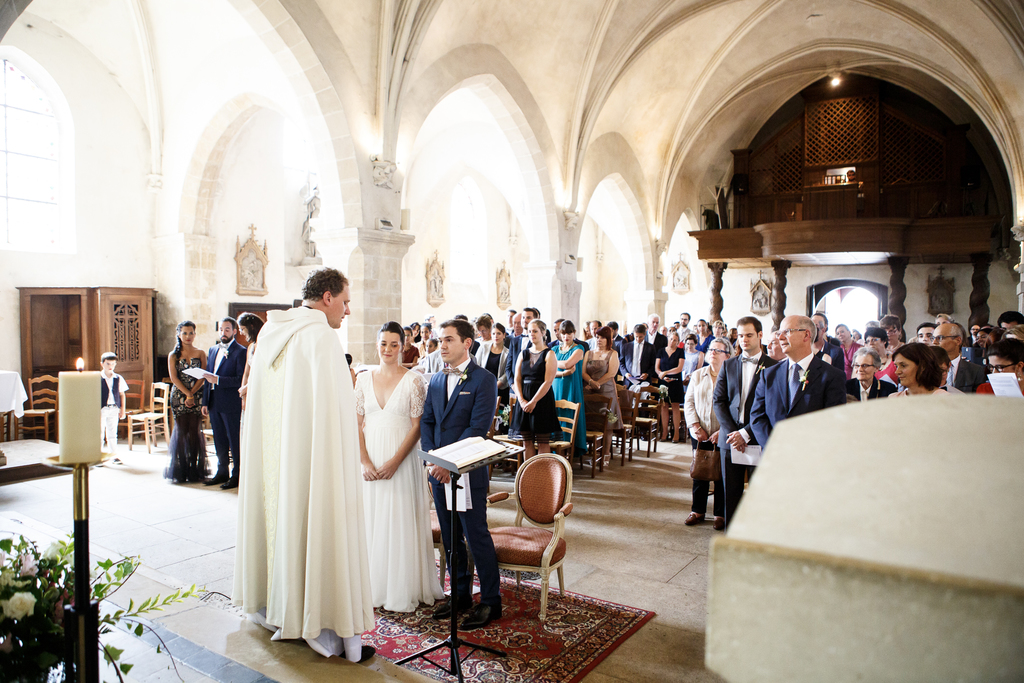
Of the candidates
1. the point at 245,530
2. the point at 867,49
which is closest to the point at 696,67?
the point at 867,49

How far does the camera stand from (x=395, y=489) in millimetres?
3736

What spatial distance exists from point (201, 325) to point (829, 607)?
12.5m

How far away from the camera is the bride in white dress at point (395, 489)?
3.73m

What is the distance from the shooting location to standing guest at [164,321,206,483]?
23.5 ft

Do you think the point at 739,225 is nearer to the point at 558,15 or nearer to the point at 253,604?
the point at 558,15

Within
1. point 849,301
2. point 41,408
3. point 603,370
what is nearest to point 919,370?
point 603,370

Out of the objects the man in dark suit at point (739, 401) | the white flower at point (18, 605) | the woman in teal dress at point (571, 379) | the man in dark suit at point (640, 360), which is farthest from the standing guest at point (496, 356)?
the white flower at point (18, 605)

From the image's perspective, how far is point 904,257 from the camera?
49.6ft

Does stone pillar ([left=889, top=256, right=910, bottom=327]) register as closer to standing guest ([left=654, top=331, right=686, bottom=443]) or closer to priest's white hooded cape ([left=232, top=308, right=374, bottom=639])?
standing guest ([left=654, top=331, right=686, bottom=443])

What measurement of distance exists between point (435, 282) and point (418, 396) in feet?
45.8

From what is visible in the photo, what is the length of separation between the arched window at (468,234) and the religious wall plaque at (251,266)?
22.0 feet

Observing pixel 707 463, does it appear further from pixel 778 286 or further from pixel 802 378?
pixel 778 286

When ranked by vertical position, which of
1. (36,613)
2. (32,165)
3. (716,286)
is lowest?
(36,613)

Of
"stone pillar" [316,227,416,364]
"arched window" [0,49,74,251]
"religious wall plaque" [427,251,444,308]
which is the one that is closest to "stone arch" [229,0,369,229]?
"stone pillar" [316,227,416,364]
